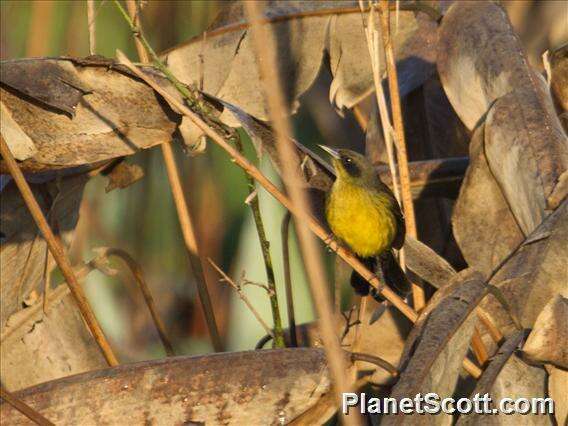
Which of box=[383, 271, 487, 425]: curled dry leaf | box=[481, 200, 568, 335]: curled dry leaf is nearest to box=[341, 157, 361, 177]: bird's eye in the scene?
box=[481, 200, 568, 335]: curled dry leaf

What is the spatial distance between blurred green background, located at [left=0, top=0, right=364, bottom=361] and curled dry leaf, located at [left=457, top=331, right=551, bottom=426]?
48.2 inches

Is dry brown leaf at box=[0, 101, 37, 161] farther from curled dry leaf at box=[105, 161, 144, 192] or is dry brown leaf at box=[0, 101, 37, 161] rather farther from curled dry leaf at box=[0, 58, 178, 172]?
curled dry leaf at box=[105, 161, 144, 192]

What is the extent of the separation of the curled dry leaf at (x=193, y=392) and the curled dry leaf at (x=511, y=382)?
0.99ft

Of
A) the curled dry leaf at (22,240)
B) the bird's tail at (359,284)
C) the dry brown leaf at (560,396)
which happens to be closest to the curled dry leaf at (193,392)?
the dry brown leaf at (560,396)

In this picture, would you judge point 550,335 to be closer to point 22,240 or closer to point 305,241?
point 305,241

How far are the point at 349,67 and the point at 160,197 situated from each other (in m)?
0.90

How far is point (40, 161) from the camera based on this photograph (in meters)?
2.08

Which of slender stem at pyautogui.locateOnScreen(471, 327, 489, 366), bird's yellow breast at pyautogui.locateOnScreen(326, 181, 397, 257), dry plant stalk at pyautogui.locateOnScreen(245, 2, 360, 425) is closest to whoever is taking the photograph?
dry plant stalk at pyautogui.locateOnScreen(245, 2, 360, 425)

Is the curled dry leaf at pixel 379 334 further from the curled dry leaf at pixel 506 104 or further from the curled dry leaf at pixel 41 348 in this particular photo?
the curled dry leaf at pixel 41 348

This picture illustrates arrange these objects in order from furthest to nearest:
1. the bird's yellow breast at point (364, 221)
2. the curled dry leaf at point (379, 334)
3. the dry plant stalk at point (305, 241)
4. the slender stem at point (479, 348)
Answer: the bird's yellow breast at point (364, 221)
the curled dry leaf at point (379, 334)
the slender stem at point (479, 348)
the dry plant stalk at point (305, 241)

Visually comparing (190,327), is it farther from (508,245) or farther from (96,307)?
(508,245)

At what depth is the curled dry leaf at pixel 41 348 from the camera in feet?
7.69

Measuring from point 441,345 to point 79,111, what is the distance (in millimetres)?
981

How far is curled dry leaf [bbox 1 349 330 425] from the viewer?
1725 millimetres
